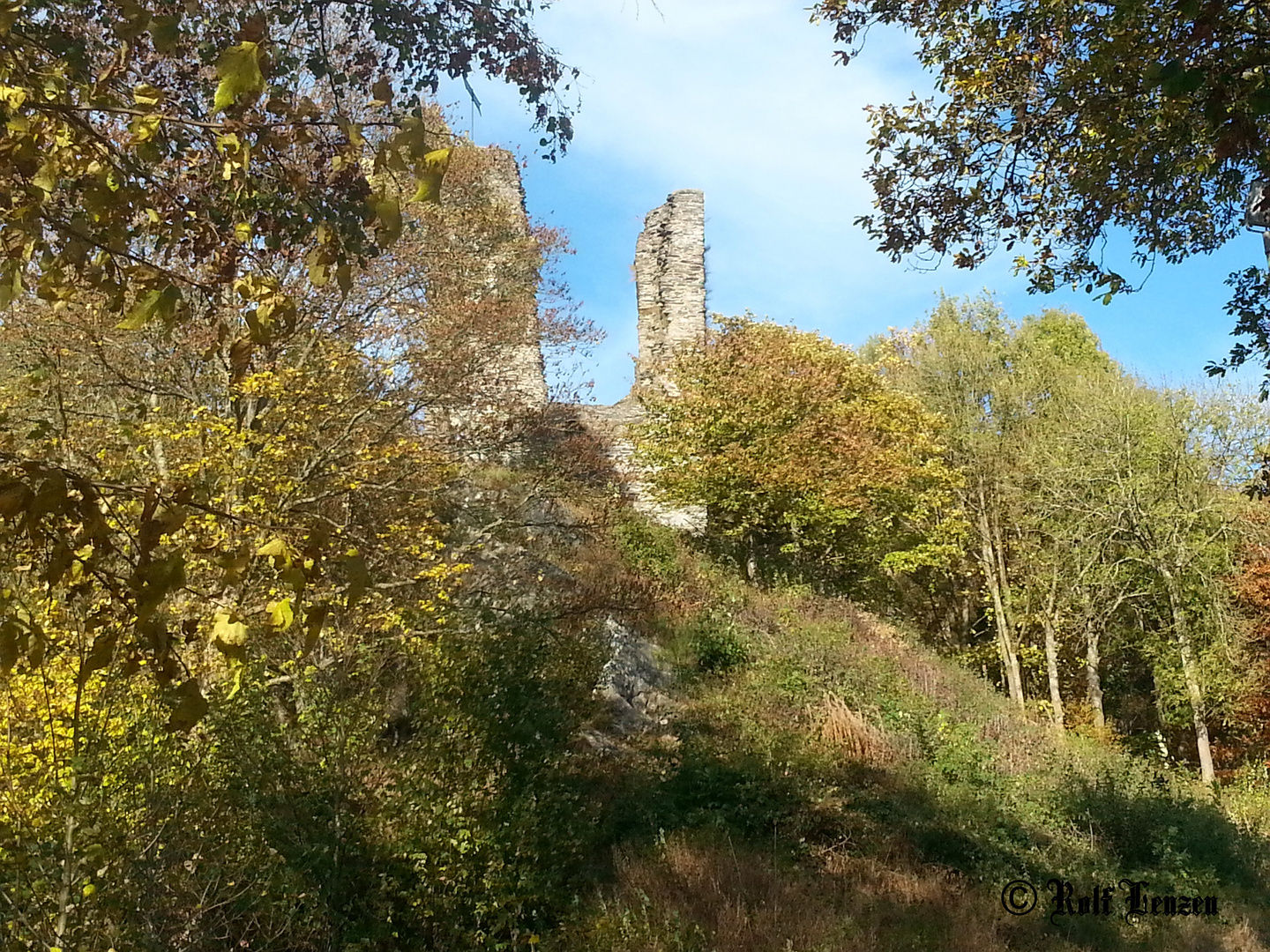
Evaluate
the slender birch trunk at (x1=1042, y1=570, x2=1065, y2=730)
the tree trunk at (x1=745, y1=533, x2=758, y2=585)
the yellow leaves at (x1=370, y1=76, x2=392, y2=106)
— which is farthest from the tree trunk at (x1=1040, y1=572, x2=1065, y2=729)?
the yellow leaves at (x1=370, y1=76, x2=392, y2=106)

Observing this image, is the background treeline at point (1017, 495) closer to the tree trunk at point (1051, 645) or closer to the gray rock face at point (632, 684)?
the tree trunk at point (1051, 645)

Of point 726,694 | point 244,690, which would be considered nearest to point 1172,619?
point 726,694

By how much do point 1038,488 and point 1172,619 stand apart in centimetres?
397

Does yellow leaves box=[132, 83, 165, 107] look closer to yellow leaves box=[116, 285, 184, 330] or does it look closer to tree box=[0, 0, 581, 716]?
tree box=[0, 0, 581, 716]

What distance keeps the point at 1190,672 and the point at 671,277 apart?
15.1 meters

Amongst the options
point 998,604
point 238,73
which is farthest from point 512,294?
point 998,604

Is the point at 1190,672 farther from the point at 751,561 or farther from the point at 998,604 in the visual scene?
the point at 751,561

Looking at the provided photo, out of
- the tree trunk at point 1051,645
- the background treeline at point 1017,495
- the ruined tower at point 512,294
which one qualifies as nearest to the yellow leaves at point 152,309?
the ruined tower at point 512,294

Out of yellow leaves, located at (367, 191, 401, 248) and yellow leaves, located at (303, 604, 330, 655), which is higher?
yellow leaves, located at (367, 191, 401, 248)

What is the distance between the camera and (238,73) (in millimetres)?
1560

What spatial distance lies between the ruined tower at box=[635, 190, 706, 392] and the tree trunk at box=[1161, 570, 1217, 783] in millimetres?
12158

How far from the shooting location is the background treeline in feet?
58.3

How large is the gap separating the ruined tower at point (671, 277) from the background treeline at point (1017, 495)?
4145 mm

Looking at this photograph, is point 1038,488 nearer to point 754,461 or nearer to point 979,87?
point 754,461
